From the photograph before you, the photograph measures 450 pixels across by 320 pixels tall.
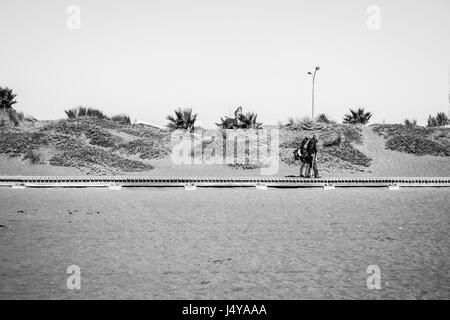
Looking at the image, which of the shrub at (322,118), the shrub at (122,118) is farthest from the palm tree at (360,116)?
the shrub at (122,118)

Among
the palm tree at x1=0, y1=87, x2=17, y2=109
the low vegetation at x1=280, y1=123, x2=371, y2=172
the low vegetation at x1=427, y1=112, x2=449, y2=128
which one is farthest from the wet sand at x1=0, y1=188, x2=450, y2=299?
the low vegetation at x1=427, y1=112, x2=449, y2=128

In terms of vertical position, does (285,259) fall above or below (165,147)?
below

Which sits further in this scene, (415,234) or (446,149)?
(446,149)

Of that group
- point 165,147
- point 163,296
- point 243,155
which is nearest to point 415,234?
point 163,296

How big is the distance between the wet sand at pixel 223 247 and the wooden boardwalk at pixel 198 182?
2574 mm

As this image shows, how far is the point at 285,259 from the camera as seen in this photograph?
19.5 ft

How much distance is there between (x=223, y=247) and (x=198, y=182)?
8.59 meters

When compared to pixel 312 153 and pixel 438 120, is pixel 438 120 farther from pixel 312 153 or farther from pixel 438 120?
pixel 312 153

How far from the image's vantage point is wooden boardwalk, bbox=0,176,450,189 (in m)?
14.4

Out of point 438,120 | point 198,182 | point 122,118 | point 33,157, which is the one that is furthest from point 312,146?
point 438,120

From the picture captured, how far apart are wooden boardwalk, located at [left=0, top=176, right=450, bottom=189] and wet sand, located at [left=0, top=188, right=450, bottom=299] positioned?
2.57m

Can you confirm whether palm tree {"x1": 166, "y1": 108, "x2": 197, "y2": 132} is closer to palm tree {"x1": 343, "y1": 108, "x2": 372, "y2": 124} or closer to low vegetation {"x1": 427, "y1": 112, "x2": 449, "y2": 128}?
palm tree {"x1": 343, "y1": 108, "x2": 372, "y2": 124}
